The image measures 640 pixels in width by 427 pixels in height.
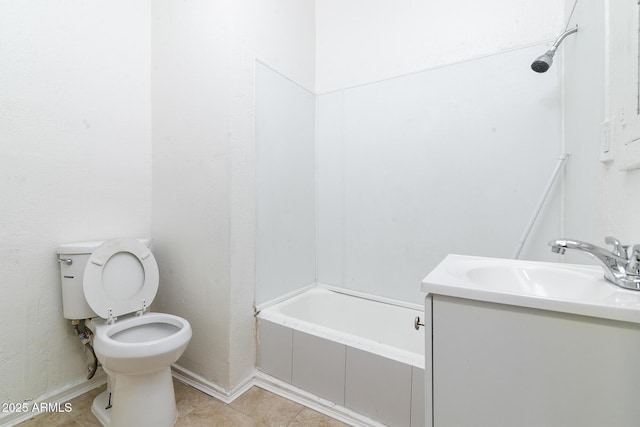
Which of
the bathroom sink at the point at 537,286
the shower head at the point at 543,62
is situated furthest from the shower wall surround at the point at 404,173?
the bathroom sink at the point at 537,286

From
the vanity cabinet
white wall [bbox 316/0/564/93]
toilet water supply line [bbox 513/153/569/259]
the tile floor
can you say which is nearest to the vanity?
the vanity cabinet

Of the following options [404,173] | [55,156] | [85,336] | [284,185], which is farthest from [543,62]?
[85,336]

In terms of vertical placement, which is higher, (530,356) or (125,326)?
(530,356)

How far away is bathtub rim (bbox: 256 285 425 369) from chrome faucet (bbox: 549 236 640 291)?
0.74m

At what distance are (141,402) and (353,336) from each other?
98 cm

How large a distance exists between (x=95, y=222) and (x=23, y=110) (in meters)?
0.60

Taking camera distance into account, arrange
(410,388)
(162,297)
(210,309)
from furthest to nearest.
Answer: (162,297)
(210,309)
(410,388)

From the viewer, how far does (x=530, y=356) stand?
57cm

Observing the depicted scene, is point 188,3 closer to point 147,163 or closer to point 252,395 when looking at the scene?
point 147,163

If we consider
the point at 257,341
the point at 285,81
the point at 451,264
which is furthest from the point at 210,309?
the point at 285,81

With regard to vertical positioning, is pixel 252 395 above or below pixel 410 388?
below

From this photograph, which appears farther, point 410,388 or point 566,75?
point 566,75

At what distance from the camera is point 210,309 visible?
156 centimetres

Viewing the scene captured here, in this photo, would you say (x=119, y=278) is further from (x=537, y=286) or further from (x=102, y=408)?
(x=537, y=286)
